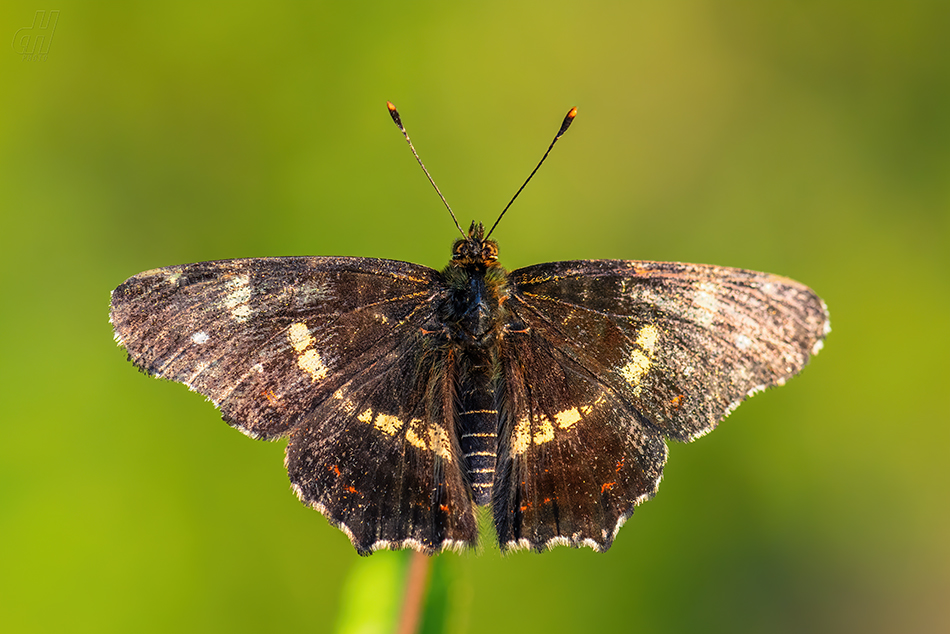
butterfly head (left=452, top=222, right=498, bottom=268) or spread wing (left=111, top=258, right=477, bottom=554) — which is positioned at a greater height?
butterfly head (left=452, top=222, right=498, bottom=268)

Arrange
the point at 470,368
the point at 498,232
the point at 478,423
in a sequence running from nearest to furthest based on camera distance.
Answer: the point at 478,423 → the point at 470,368 → the point at 498,232

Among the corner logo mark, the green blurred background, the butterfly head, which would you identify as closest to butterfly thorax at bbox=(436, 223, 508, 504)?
the butterfly head

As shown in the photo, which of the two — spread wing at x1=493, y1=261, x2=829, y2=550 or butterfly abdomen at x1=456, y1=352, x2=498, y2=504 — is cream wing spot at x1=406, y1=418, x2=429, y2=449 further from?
spread wing at x1=493, y1=261, x2=829, y2=550

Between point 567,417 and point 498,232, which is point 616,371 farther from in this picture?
point 498,232

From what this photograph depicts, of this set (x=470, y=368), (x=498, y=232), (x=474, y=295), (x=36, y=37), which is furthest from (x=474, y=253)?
(x=36, y=37)

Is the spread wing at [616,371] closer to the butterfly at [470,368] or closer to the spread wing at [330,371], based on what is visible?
the butterfly at [470,368]

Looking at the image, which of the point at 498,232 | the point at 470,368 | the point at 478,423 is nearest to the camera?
the point at 478,423

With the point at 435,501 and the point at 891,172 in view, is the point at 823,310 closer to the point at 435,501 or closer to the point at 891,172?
the point at 435,501
